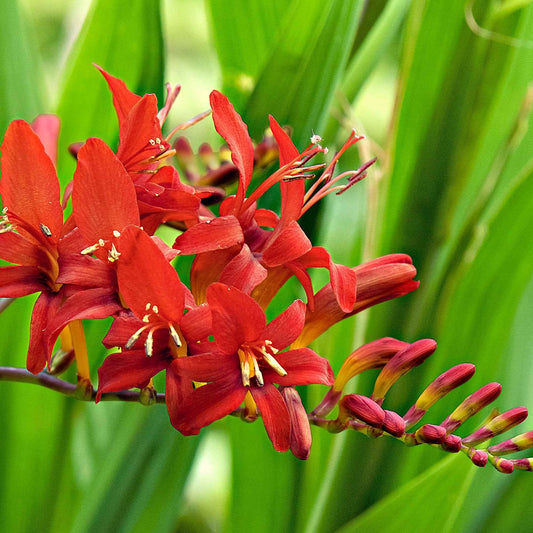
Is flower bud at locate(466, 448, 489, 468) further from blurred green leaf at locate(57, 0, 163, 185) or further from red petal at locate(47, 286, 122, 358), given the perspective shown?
blurred green leaf at locate(57, 0, 163, 185)

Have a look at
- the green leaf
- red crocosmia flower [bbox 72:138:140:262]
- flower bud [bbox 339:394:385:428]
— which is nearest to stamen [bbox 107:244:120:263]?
red crocosmia flower [bbox 72:138:140:262]

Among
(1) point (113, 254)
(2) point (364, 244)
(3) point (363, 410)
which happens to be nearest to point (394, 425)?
(3) point (363, 410)

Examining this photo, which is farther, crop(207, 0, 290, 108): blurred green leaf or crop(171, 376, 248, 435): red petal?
crop(207, 0, 290, 108): blurred green leaf

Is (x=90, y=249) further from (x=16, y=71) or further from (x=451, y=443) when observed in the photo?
(x=16, y=71)

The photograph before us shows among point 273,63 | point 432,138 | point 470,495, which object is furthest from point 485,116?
point 470,495

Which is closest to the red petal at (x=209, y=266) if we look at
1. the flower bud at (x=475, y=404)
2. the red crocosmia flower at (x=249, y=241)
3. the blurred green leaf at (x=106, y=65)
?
the red crocosmia flower at (x=249, y=241)

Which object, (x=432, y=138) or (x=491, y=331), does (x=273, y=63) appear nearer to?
(x=432, y=138)

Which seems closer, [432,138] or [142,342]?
[142,342]
